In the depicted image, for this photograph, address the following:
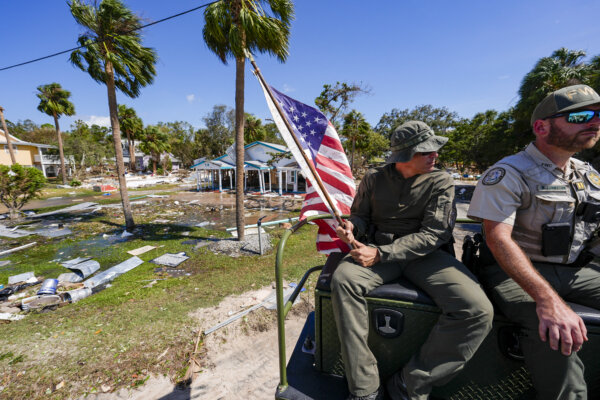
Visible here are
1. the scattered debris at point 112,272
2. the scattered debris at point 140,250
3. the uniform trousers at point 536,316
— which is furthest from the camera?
the scattered debris at point 140,250

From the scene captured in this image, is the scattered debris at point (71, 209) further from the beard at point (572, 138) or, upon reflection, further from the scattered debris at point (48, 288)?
the beard at point (572, 138)

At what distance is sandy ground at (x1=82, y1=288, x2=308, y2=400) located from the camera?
2.94 metres

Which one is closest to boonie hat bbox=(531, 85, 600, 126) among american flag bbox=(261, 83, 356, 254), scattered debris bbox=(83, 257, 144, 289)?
american flag bbox=(261, 83, 356, 254)

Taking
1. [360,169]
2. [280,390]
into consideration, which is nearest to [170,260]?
[280,390]

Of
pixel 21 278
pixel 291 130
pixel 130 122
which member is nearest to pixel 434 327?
pixel 291 130

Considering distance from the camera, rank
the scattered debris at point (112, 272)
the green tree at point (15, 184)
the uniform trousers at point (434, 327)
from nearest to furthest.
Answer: the uniform trousers at point (434, 327) < the scattered debris at point (112, 272) < the green tree at point (15, 184)

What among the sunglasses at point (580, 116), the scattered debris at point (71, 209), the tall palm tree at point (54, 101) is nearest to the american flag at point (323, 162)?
the sunglasses at point (580, 116)

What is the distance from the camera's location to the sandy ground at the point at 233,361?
2.94 metres

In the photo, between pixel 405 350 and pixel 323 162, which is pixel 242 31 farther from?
pixel 405 350

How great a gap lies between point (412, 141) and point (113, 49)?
11718 mm

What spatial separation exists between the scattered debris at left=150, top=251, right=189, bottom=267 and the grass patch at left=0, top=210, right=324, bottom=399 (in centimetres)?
25

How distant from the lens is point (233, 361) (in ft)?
11.3

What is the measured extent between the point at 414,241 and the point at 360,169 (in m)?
33.2

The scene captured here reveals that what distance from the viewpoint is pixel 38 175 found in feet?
43.5
